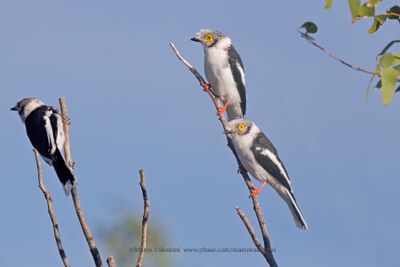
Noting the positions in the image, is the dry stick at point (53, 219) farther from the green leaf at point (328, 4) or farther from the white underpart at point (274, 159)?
the white underpart at point (274, 159)

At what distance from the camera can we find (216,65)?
1016 cm

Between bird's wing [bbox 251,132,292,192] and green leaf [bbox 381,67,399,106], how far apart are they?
5808mm

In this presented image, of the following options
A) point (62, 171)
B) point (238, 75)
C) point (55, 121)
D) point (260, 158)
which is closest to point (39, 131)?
point (55, 121)

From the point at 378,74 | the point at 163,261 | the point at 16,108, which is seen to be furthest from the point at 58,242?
the point at 163,261

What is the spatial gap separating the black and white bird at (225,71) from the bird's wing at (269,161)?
4.27 feet

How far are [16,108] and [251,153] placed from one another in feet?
11.4

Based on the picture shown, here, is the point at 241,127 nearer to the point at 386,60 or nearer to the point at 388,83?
the point at 386,60

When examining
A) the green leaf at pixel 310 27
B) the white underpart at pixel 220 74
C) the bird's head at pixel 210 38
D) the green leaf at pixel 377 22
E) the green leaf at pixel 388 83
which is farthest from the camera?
the bird's head at pixel 210 38

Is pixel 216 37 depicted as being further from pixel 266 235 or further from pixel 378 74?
pixel 378 74

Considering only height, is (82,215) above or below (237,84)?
above

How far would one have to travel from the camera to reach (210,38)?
10531mm

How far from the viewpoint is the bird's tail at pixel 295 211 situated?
26.9 feet

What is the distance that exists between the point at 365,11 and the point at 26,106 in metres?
7.16

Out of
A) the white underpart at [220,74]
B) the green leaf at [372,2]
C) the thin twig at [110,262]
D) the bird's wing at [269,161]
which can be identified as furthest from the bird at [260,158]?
the green leaf at [372,2]
